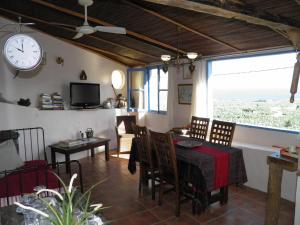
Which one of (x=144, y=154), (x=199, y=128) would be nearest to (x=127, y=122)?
(x=199, y=128)

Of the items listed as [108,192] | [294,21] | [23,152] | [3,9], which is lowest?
[108,192]

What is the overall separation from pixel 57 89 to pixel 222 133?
382cm

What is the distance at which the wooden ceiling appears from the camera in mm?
2568

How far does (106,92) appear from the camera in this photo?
641cm

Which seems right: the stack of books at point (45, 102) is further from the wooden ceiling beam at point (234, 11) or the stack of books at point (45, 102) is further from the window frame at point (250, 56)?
the wooden ceiling beam at point (234, 11)

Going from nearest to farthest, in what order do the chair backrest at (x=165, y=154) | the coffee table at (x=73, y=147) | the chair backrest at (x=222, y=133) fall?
the chair backrest at (x=165, y=154) < the chair backrest at (x=222, y=133) < the coffee table at (x=73, y=147)

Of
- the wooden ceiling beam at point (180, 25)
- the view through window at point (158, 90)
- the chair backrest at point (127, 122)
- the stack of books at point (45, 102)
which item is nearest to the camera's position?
the wooden ceiling beam at point (180, 25)

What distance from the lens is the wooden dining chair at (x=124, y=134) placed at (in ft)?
18.3

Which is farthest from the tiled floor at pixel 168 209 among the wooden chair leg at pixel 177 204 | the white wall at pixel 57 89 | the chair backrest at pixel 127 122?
the chair backrest at pixel 127 122

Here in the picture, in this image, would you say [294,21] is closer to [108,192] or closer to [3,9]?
[108,192]

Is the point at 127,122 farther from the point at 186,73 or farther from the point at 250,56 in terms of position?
the point at 250,56

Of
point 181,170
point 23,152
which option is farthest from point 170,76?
point 23,152

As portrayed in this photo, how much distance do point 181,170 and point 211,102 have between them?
2.20m

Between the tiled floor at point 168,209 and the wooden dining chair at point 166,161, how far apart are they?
171 mm
